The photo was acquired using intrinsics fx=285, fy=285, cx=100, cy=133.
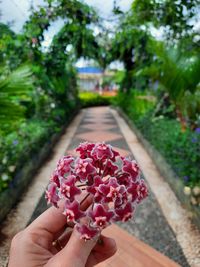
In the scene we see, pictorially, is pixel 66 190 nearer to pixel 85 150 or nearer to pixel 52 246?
pixel 85 150

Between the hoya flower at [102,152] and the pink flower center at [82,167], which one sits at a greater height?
the hoya flower at [102,152]

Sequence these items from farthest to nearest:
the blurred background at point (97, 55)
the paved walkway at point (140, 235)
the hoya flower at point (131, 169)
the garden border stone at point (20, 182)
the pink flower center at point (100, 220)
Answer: the garden border stone at point (20, 182), the blurred background at point (97, 55), the paved walkway at point (140, 235), the hoya flower at point (131, 169), the pink flower center at point (100, 220)

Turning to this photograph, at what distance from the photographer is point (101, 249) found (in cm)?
93

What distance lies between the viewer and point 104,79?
2175cm

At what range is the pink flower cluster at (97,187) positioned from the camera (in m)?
0.77

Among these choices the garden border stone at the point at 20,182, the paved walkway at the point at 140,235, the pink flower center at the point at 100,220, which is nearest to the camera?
the pink flower center at the point at 100,220

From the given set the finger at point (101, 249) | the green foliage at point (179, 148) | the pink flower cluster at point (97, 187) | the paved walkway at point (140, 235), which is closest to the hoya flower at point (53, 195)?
the pink flower cluster at point (97, 187)

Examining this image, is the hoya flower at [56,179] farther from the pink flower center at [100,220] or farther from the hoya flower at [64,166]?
the pink flower center at [100,220]

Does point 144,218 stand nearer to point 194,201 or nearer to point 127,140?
point 194,201

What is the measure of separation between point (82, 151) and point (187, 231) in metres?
2.04

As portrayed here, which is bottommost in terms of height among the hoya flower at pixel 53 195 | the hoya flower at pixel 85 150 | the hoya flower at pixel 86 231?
the hoya flower at pixel 86 231

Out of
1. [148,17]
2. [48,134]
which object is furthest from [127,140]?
[148,17]

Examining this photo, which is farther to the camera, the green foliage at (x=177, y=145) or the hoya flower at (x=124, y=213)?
the green foliage at (x=177, y=145)

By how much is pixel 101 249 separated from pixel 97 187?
0.90ft
